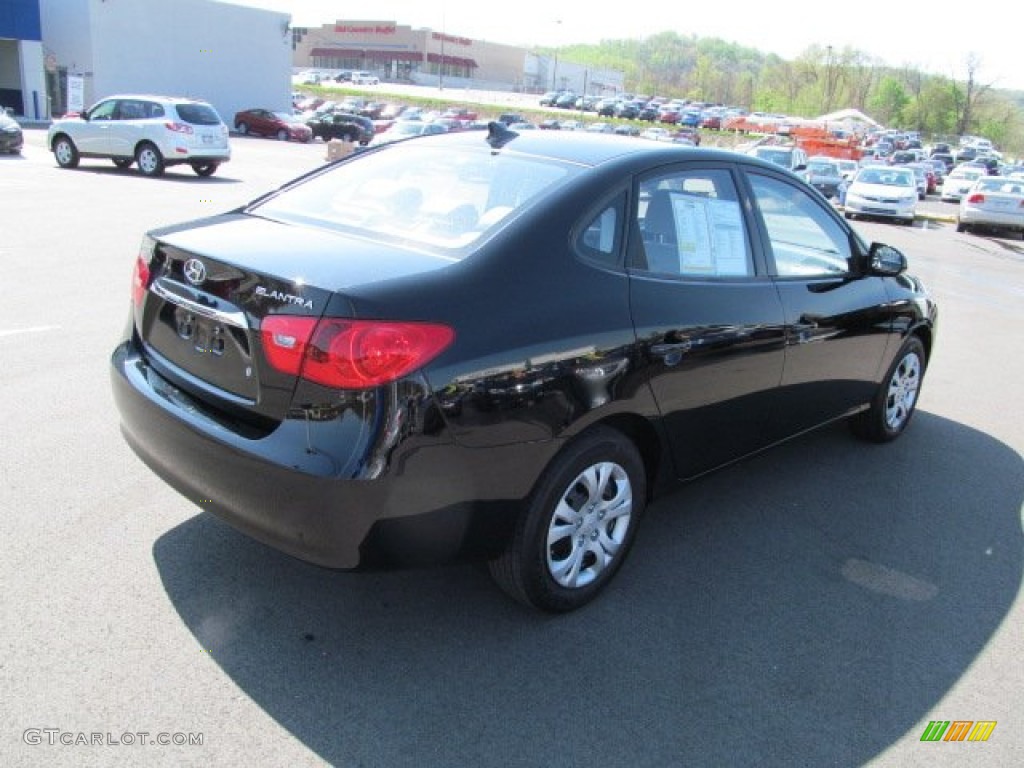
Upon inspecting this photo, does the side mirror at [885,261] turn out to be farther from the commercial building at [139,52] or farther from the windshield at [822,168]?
the commercial building at [139,52]

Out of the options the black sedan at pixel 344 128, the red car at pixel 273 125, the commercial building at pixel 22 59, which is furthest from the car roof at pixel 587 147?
the red car at pixel 273 125

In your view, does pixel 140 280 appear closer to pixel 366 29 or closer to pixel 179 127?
pixel 179 127

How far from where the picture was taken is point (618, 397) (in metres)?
3.14

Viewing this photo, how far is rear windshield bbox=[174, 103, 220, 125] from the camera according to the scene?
19.2 meters

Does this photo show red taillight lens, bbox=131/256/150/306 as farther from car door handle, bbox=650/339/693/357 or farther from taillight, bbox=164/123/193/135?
taillight, bbox=164/123/193/135

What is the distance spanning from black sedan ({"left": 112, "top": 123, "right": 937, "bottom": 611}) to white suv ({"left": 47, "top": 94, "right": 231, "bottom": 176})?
16793mm

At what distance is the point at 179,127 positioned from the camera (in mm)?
18875

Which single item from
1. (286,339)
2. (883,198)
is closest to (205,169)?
(883,198)

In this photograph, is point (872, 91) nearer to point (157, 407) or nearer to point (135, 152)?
point (135, 152)

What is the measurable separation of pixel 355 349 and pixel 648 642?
1.55m

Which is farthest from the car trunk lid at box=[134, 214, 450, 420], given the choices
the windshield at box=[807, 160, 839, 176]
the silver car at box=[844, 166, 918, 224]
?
the windshield at box=[807, 160, 839, 176]

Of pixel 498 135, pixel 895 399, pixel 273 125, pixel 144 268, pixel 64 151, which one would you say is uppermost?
pixel 498 135

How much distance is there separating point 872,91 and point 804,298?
129885 millimetres

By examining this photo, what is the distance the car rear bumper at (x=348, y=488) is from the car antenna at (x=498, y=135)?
1.51 meters
